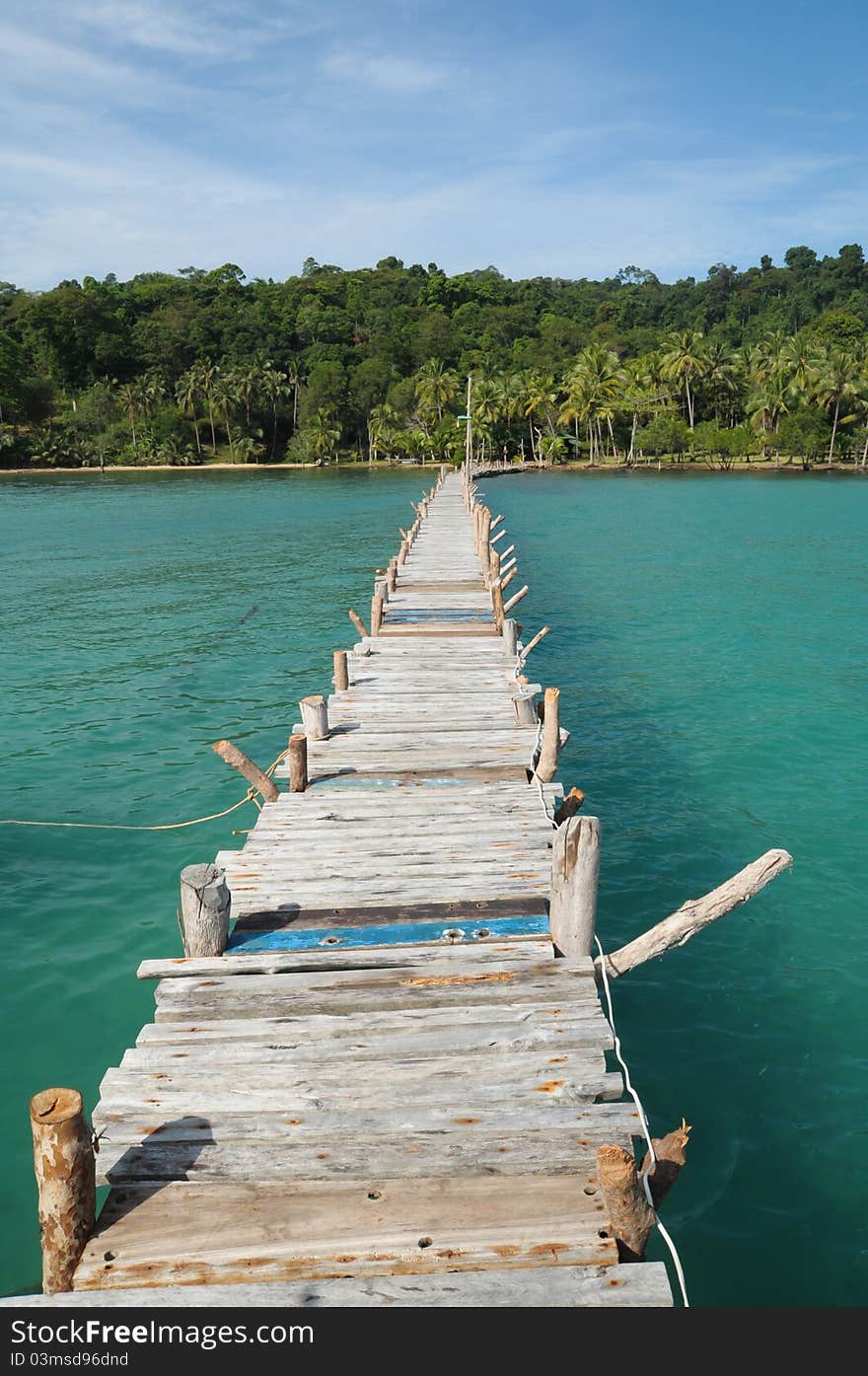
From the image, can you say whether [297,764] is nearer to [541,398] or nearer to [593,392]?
[593,392]

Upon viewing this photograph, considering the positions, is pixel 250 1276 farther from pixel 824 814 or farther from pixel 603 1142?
pixel 824 814

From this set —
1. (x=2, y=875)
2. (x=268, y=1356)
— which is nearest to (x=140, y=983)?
(x=2, y=875)

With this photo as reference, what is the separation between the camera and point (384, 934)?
688 cm

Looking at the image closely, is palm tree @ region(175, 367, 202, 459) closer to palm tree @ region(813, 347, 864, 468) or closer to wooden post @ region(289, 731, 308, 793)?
palm tree @ region(813, 347, 864, 468)

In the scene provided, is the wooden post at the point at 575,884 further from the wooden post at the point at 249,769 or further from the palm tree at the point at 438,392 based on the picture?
the palm tree at the point at 438,392

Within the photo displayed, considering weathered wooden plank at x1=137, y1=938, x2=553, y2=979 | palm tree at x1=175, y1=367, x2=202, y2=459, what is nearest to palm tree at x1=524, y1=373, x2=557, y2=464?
palm tree at x1=175, y1=367, x2=202, y2=459

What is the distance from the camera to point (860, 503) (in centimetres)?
6122

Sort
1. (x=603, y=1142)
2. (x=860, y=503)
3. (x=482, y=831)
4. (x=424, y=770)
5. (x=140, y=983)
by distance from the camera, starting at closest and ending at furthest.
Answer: (x=603, y=1142) < (x=482, y=831) < (x=140, y=983) < (x=424, y=770) < (x=860, y=503)

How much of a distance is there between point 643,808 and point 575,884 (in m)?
7.12

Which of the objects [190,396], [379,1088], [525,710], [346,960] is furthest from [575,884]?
[190,396]

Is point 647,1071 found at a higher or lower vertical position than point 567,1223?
lower

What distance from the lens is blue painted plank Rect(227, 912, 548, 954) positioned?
22.2 feet

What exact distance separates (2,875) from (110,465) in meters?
111

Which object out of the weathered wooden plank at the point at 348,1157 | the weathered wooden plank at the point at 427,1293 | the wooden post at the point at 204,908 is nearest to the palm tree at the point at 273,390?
the wooden post at the point at 204,908
